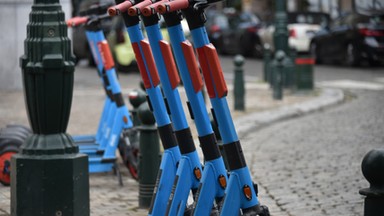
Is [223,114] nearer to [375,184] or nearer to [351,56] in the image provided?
[375,184]

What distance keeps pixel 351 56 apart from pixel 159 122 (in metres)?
21.6

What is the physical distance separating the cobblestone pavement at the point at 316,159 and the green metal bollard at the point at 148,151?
A: 0.96 meters

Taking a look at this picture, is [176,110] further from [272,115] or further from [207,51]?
[272,115]

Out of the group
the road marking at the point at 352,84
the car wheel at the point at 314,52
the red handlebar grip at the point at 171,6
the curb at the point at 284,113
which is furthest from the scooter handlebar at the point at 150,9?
the car wheel at the point at 314,52

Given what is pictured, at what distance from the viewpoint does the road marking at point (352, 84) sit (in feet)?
68.0

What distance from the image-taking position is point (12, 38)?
1969 centimetres

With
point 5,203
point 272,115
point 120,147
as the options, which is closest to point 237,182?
point 5,203

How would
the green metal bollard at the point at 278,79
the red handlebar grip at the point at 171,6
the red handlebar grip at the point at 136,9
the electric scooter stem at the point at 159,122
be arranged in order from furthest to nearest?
the green metal bollard at the point at 278,79
the electric scooter stem at the point at 159,122
the red handlebar grip at the point at 136,9
the red handlebar grip at the point at 171,6

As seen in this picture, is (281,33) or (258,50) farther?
(258,50)

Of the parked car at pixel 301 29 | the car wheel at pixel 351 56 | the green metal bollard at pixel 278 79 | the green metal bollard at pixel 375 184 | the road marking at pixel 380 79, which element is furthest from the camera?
the parked car at pixel 301 29

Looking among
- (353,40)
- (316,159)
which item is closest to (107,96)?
(316,159)

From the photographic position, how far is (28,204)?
6.54 meters

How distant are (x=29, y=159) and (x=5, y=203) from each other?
5.37 feet

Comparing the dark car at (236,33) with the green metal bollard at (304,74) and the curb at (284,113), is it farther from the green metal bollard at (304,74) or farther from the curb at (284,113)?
the curb at (284,113)
